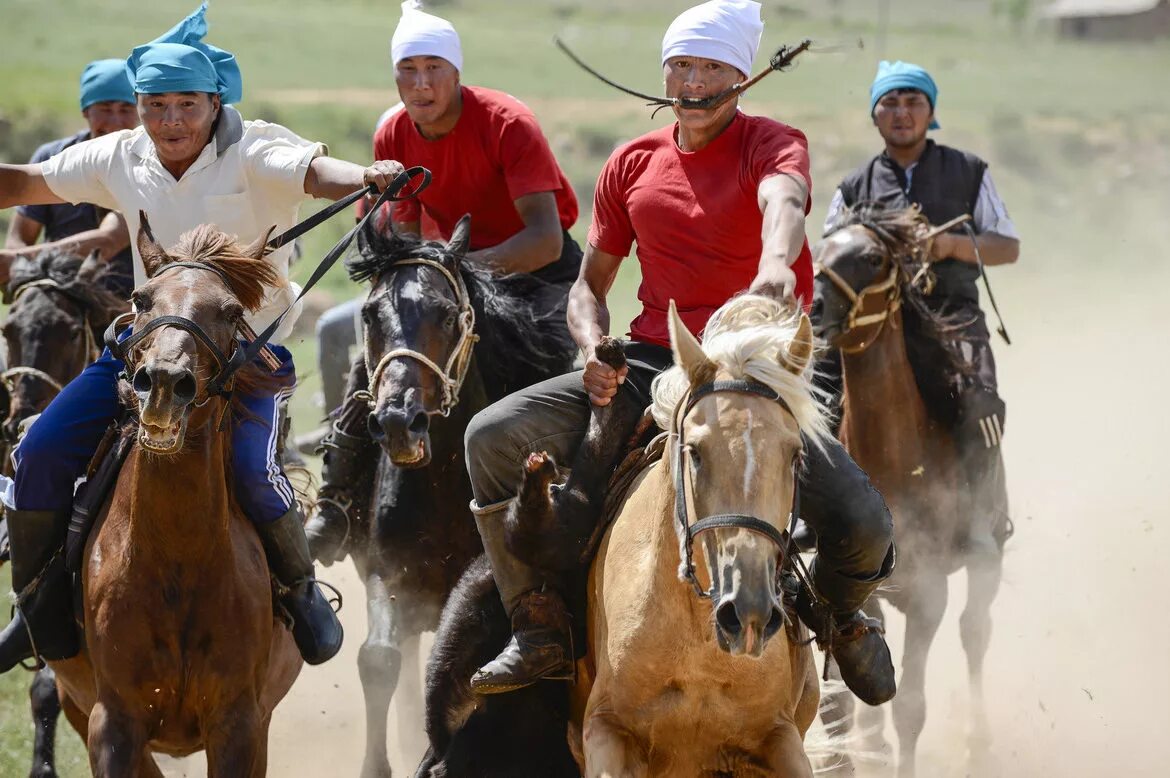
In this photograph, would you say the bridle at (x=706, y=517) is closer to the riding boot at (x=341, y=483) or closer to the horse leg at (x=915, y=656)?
the riding boot at (x=341, y=483)

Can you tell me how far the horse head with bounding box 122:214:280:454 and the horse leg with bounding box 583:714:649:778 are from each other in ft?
4.97

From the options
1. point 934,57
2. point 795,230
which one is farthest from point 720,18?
point 934,57

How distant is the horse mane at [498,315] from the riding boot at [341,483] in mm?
760

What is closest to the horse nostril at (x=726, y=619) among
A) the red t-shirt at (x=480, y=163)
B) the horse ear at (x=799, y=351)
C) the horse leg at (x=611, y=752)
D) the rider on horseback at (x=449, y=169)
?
the horse ear at (x=799, y=351)

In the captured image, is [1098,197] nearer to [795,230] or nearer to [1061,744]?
[1061,744]

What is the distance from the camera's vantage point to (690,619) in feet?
15.4

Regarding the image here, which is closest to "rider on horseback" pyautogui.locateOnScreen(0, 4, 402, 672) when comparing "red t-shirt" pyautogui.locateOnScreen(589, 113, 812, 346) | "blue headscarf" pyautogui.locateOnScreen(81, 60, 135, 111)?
"red t-shirt" pyautogui.locateOnScreen(589, 113, 812, 346)

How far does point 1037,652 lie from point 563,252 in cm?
389

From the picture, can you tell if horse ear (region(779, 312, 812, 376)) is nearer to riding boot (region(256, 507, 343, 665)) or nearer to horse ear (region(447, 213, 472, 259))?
riding boot (region(256, 507, 343, 665))

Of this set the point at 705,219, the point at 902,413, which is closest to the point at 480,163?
the point at 705,219

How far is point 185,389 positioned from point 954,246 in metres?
5.35

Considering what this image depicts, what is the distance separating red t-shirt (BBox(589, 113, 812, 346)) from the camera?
5484mm

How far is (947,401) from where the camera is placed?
28.1 feet

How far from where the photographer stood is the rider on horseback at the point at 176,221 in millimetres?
5516
